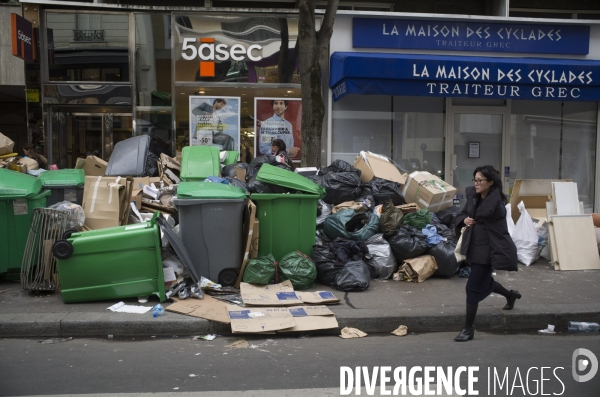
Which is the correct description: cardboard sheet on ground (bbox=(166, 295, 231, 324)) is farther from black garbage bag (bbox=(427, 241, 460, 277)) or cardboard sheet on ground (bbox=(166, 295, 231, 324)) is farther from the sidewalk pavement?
black garbage bag (bbox=(427, 241, 460, 277))

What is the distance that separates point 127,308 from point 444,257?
3.89 metres

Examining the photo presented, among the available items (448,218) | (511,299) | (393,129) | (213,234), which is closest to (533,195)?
(448,218)

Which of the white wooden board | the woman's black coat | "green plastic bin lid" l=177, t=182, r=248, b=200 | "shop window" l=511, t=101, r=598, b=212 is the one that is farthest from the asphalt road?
"shop window" l=511, t=101, r=598, b=212

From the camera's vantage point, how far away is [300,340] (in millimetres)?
5395

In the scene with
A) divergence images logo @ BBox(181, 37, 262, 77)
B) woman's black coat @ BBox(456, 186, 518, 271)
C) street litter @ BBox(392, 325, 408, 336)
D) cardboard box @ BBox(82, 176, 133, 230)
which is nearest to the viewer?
woman's black coat @ BBox(456, 186, 518, 271)

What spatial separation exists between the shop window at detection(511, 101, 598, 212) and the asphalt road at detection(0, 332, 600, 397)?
23.6ft

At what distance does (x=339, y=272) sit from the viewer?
→ 673 cm

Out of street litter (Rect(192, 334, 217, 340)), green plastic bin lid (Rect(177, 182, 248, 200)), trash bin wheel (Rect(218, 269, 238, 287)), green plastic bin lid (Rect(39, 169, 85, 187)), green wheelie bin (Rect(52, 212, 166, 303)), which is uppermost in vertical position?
green plastic bin lid (Rect(39, 169, 85, 187))

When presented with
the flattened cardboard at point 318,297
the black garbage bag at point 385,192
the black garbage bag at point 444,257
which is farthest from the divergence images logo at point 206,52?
the flattened cardboard at point 318,297

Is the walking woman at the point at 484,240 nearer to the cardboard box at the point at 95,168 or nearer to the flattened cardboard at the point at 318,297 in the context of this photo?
the flattened cardboard at the point at 318,297

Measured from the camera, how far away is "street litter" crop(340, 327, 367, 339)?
551cm

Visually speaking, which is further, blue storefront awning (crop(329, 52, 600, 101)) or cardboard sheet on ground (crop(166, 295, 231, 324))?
blue storefront awning (crop(329, 52, 600, 101))

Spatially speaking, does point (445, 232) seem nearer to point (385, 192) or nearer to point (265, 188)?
point (385, 192)

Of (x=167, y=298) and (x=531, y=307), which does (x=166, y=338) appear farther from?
(x=531, y=307)
